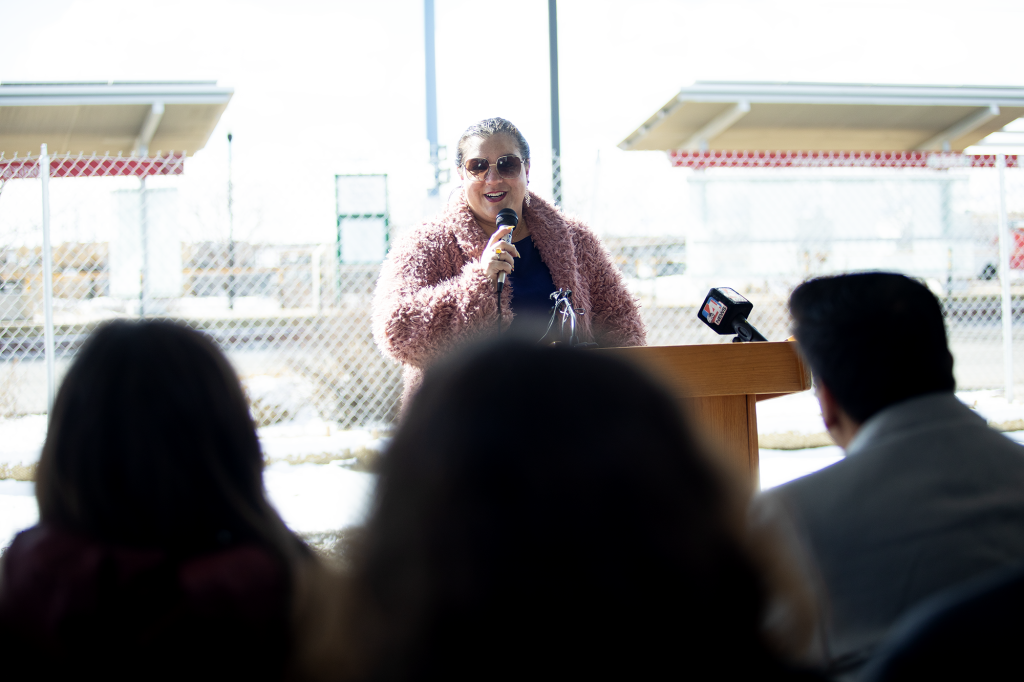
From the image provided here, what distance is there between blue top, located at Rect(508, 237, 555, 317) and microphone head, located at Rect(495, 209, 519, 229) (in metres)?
0.16

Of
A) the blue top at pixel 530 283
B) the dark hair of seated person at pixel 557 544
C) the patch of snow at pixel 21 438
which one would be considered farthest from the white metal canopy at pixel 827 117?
the dark hair of seated person at pixel 557 544

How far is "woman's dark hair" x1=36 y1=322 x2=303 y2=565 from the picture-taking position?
995 mm

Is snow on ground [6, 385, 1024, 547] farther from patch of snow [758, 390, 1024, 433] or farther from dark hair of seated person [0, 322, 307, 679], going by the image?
dark hair of seated person [0, 322, 307, 679]

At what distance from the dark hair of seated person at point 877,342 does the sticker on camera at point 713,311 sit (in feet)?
3.09

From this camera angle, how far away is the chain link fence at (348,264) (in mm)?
5137

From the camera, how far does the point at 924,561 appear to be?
3.85 feet

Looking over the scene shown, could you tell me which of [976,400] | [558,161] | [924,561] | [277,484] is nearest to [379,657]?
[924,561]

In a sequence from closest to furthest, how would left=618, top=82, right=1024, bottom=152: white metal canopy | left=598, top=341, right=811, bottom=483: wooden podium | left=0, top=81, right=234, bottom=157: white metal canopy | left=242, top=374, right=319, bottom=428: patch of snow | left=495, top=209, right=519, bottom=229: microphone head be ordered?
left=598, top=341, right=811, bottom=483: wooden podium
left=495, top=209, right=519, bottom=229: microphone head
left=242, top=374, right=319, bottom=428: patch of snow
left=0, top=81, right=234, bottom=157: white metal canopy
left=618, top=82, right=1024, bottom=152: white metal canopy

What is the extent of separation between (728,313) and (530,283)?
0.68m

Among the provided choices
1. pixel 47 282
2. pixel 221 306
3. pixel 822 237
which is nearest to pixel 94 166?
pixel 47 282

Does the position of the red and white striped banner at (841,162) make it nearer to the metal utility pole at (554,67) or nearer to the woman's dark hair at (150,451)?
the metal utility pole at (554,67)

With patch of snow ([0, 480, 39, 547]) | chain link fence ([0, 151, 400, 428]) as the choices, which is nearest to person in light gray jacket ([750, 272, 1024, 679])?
patch of snow ([0, 480, 39, 547])

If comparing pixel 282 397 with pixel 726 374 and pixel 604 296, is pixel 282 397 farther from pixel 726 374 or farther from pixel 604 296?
pixel 726 374

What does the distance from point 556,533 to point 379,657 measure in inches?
7.1
